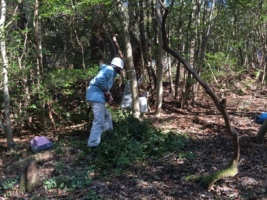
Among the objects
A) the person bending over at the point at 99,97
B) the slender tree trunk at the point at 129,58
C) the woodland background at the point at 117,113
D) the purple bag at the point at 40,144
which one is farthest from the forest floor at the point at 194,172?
the slender tree trunk at the point at 129,58

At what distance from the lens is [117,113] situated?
25.7 feet

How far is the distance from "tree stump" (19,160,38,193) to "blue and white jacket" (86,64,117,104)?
172 cm

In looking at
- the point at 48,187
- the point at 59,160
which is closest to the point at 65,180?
the point at 48,187

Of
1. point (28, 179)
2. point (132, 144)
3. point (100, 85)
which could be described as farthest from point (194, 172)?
point (28, 179)

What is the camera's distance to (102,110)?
601 centimetres

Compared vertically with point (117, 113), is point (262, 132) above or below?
below

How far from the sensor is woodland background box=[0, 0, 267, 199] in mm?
4797

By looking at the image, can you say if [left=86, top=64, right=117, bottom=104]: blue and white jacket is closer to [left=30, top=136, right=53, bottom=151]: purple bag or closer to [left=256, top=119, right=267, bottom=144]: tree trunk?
[left=30, top=136, right=53, bottom=151]: purple bag

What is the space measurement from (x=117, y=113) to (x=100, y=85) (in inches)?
74.8

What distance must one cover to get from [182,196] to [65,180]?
1.80 meters

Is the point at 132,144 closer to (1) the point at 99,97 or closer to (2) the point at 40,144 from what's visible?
(1) the point at 99,97

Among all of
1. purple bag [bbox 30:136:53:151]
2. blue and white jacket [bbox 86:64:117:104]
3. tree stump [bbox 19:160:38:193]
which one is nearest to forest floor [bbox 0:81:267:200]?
tree stump [bbox 19:160:38:193]

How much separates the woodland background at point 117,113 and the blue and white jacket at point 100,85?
840mm

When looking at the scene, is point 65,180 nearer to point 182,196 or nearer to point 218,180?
point 182,196
